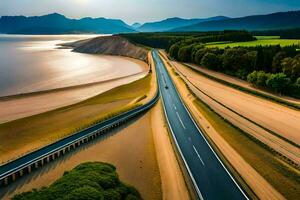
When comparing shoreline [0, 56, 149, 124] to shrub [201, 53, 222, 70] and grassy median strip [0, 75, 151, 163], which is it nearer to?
grassy median strip [0, 75, 151, 163]

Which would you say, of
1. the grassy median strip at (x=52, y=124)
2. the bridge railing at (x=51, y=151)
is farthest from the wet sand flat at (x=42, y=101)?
the bridge railing at (x=51, y=151)

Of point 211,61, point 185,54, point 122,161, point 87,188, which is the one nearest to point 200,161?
point 122,161

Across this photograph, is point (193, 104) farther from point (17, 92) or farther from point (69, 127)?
point (17, 92)

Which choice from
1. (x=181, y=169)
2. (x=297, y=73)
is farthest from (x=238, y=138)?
(x=297, y=73)

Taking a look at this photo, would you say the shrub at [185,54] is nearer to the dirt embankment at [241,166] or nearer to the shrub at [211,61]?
the shrub at [211,61]

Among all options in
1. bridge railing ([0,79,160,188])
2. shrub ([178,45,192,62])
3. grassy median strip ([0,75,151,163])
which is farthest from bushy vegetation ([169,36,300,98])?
bridge railing ([0,79,160,188])

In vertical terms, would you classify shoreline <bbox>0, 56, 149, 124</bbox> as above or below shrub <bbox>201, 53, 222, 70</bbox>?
below

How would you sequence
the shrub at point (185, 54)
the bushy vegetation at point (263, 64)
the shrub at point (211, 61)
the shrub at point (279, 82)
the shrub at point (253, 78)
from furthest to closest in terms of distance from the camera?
the shrub at point (185, 54)
the shrub at point (211, 61)
the shrub at point (253, 78)
the bushy vegetation at point (263, 64)
the shrub at point (279, 82)
